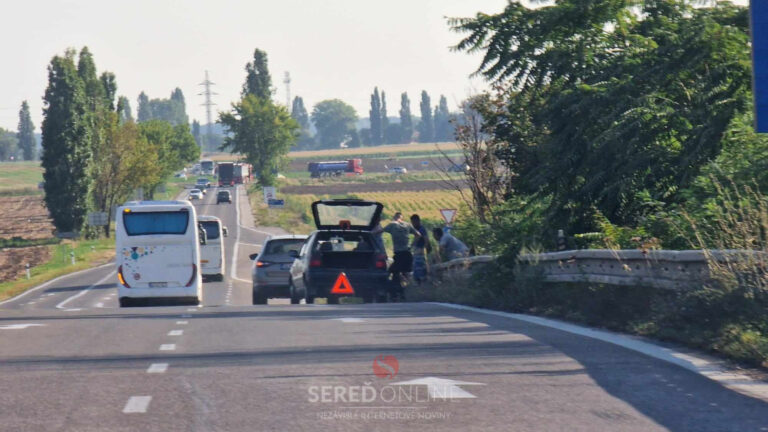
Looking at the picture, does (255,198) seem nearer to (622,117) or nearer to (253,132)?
(253,132)

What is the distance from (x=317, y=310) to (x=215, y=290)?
28.6m

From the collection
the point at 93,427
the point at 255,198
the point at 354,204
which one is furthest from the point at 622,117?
the point at 255,198

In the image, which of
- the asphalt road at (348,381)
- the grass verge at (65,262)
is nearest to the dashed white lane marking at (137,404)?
the asphalt road at (348,381)

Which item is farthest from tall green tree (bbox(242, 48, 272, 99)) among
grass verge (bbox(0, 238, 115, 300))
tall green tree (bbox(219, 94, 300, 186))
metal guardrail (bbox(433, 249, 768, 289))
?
metal guardrail (bbox(433, 249, 768, 289))

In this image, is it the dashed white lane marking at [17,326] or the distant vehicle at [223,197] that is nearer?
the dashed white lane marking at [17,326]

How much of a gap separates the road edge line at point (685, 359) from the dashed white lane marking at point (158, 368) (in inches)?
172

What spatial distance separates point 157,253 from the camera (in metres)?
28.6

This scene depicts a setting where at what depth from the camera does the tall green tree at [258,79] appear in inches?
5487

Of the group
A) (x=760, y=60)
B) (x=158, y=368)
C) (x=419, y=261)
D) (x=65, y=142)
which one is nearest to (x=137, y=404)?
(x=158, y=368)

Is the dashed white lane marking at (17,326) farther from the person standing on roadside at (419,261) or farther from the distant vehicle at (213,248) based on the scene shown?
the distant vehicle at (213,248)

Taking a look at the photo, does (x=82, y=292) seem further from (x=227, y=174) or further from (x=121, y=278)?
(x=227, y=174)

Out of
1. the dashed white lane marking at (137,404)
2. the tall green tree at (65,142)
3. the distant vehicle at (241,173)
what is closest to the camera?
the dashed white lane marking at (137,404)

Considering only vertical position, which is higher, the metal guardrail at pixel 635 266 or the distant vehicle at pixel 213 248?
the metal guardrail at pixel 635 266

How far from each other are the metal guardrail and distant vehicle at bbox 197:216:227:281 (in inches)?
1285
